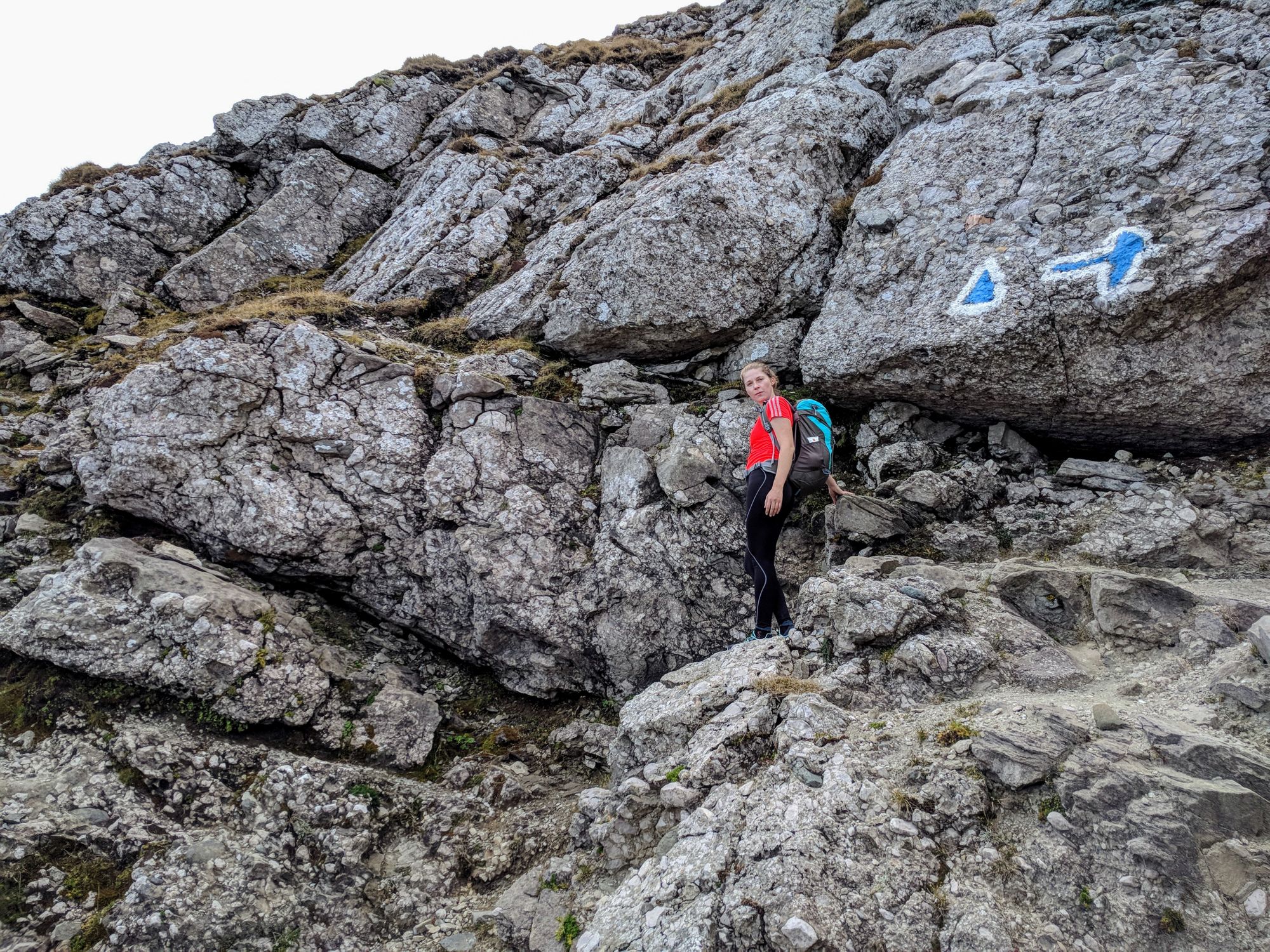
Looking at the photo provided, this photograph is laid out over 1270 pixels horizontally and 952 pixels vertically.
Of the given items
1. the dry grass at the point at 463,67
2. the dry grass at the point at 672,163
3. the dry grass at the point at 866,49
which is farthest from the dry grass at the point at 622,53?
the dry grass at the point at 672,163

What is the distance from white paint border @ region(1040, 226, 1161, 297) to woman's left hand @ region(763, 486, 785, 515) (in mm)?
5309

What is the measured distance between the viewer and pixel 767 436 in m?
8.83

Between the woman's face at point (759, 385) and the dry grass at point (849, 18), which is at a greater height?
the dry grass at point (849, 18)

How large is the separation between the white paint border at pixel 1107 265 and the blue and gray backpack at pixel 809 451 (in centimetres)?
417

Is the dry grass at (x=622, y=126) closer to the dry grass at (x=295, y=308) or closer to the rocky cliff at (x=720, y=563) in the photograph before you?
the rocky cliff at (x=720, y=563)

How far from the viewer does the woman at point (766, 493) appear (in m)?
8.45

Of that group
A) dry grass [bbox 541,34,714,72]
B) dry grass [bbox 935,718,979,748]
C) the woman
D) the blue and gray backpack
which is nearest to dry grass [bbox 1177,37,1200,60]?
the blue and gray backpack

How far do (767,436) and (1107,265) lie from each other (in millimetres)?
5520

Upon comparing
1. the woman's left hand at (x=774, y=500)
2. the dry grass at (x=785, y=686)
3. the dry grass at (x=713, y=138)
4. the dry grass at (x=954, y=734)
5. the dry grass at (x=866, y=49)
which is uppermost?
the dry grass at (x=866, y=49)

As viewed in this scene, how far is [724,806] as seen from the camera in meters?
5.81

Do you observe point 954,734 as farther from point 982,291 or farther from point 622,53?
point 622,53

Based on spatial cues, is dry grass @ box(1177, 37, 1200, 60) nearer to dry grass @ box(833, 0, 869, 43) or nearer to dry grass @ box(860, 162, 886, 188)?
dry grass @ box(860, 162, 886, 188)

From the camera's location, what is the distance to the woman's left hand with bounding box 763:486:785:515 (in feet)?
27.7

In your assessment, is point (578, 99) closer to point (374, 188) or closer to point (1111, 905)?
point (374, 188)
